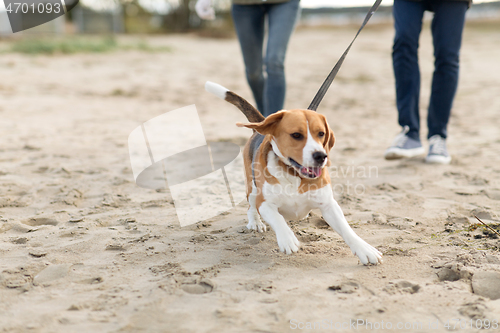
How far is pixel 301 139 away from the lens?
7.36 ft

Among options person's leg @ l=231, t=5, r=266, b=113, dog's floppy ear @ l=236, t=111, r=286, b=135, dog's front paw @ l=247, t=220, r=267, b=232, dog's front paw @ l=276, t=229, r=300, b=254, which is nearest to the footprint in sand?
dog's front paw @ l=276, t=229, r=300, b=254

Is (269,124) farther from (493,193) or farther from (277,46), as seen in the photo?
(493,193)

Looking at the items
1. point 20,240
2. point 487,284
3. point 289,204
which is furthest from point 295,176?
point 20,240

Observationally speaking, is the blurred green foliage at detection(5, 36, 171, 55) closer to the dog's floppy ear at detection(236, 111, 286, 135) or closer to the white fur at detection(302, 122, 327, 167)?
the dog's floppy ear at detection(236, 111, 286, 135)

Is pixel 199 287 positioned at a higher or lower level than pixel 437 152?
higher

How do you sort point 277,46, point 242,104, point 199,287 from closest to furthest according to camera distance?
point 199,287
point 242,104
point 277,46

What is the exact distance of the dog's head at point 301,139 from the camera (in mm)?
2193

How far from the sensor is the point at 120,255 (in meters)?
2.31

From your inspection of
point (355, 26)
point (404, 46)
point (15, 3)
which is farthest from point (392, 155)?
point (355, 26)

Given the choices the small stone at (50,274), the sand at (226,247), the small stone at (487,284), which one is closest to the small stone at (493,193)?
the sand at (226,247)

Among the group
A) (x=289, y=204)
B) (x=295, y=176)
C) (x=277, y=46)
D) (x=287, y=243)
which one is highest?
(x=277, y=46)

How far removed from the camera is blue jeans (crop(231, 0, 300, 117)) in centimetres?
389

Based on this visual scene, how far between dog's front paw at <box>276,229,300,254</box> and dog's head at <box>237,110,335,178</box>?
311 mm

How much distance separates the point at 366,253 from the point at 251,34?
8.25ft
